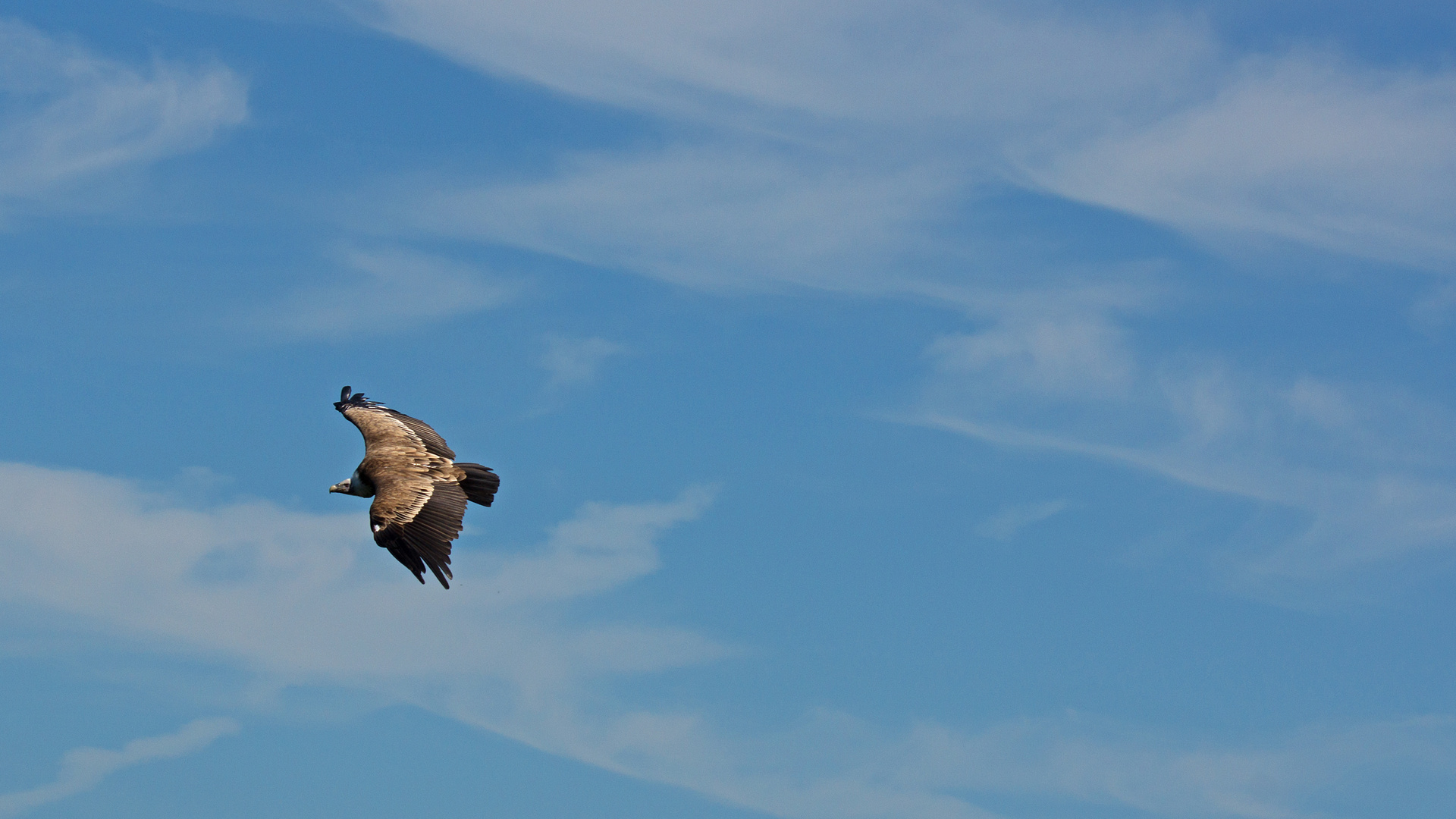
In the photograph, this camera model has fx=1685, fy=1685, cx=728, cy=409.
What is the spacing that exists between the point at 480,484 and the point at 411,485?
6.29 ft

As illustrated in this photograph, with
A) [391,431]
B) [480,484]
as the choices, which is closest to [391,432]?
[391,431]

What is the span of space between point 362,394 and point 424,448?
223 inches

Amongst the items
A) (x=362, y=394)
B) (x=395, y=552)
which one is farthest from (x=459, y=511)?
(x=362, y=394)

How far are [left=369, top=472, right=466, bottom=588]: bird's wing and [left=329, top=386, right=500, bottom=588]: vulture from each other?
2cm

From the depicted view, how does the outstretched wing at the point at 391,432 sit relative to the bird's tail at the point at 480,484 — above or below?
above

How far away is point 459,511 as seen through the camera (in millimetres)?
37906

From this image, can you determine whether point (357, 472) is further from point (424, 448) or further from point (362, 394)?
point (362, 394)

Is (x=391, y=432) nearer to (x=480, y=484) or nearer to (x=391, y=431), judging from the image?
(x=391, y=431)

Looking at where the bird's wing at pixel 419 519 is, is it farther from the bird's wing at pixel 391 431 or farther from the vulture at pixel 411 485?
the bird's wing at pixel 391 431

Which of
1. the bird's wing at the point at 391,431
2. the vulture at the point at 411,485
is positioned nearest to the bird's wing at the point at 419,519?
the vulture at the point at 411,485

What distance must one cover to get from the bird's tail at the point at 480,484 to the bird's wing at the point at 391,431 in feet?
4.69

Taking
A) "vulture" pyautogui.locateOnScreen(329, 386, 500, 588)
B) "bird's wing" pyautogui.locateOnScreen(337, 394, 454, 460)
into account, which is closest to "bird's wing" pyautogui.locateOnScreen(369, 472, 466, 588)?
"vulture" pyautogui.locateOnScreen(329, 386, 500, 588)

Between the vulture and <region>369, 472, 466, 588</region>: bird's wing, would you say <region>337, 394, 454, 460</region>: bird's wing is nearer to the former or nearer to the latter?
the vulture

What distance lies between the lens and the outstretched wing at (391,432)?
41.9 metres
